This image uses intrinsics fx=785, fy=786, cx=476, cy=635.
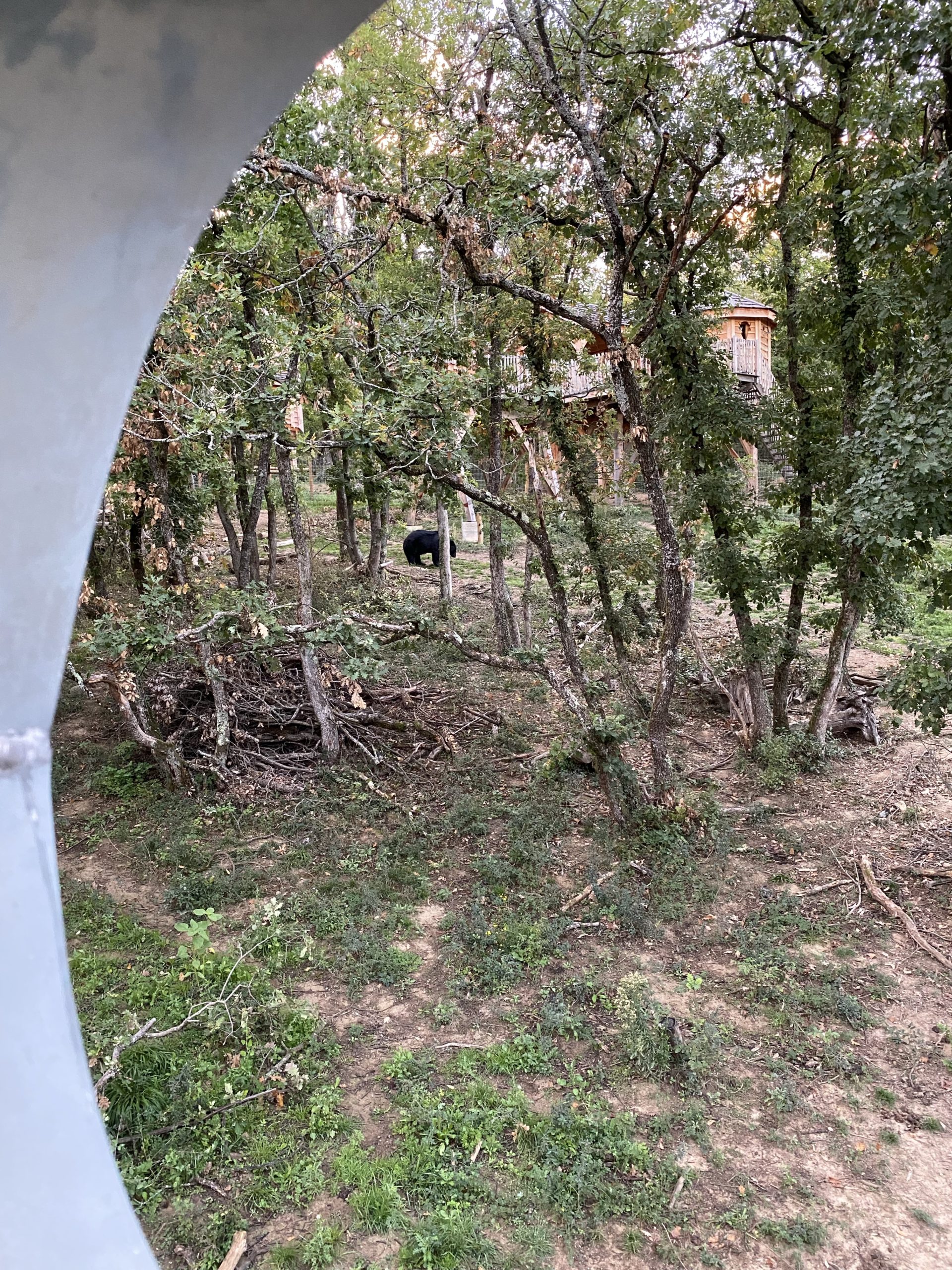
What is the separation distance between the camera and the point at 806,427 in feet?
21.2

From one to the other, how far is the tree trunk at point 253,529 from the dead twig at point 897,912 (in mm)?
6185

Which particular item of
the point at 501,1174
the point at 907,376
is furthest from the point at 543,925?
the point at 907,376

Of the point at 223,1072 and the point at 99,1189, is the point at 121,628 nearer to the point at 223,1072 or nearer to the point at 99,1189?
the point at 223,1072

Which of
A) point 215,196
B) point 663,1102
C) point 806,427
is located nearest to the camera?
point 215,196

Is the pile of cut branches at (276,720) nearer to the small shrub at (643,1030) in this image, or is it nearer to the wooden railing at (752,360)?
the small shrub at (643,1030)

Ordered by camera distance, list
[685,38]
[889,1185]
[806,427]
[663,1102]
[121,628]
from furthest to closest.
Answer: [806,427]
[685,38]
[121,628]
[663,1102]
[889,1185]

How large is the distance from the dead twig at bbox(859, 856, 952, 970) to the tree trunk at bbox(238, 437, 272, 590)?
6.18 metres

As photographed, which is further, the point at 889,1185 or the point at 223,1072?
the point at 223,1072

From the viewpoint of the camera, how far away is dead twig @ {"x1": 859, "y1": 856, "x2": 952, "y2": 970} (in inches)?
183

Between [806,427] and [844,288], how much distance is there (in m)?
1.09

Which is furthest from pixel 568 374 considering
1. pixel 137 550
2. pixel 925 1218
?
pixel 925 1218

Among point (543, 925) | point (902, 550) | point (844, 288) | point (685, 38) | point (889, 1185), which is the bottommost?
point (889, 1185)

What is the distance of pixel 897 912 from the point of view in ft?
16.5

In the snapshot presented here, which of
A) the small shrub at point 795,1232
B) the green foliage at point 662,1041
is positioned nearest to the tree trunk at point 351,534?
the green foliage at point 662,1041
